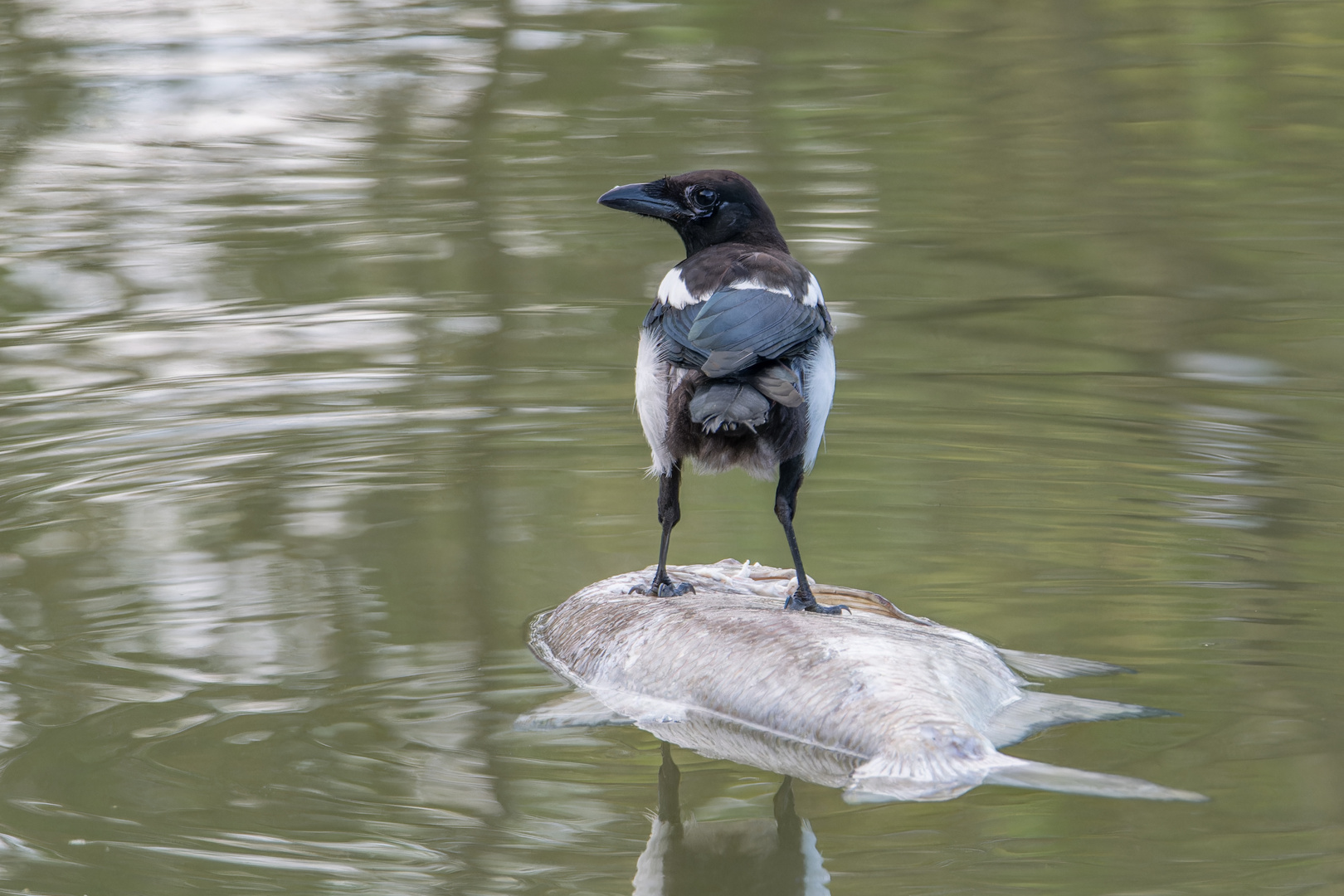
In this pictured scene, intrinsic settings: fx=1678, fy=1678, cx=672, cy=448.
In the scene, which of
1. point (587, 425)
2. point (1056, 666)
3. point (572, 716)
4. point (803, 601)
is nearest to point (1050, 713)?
point (1056, 666)

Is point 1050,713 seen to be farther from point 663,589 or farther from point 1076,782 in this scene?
point 663,589

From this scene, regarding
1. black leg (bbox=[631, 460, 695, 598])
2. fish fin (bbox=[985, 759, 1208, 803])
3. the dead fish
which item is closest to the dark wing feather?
black leg (bbox=[631, 460, 695, 598])

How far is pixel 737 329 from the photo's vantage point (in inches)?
205

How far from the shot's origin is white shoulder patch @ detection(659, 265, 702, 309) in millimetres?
5492

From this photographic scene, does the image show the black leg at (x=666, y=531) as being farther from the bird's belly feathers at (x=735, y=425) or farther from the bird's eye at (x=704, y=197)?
the bird's eye at (x=704, y=197)

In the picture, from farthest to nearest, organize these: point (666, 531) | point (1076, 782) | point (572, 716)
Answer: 1. point (666, 531)
2. point (572, 716)
3. point (1076, 782)

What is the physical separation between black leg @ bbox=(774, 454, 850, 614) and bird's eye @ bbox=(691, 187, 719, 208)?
A: 1076 millimetres

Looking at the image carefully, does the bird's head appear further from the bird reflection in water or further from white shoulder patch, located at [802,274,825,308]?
the bird reflection in water

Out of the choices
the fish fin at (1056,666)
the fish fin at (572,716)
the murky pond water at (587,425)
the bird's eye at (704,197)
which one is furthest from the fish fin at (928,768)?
the bird's eye at (704,197)

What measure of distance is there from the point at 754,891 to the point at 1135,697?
60.2 inches

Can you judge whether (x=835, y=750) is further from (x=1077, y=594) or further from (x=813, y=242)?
(x=813, y=242)

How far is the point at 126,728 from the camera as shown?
4902mm

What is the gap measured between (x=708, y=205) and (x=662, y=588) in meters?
1.44

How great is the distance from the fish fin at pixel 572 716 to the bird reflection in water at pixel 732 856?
16.9 inches
